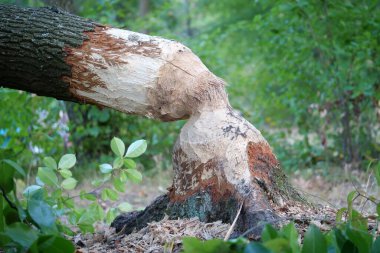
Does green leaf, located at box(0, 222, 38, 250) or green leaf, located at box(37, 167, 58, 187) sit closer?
green leaf, located at box(0, 222, 38, 250)

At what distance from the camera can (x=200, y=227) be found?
272cm

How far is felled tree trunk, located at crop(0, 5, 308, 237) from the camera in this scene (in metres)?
2.92

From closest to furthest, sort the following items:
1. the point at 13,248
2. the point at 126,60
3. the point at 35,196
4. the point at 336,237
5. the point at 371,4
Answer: the point at 336,237, the point at 13,248, the point at 35,196, the point at 126,60, the point at 371,4

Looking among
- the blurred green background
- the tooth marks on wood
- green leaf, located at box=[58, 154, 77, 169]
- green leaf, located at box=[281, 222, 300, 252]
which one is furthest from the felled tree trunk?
the blurred green background

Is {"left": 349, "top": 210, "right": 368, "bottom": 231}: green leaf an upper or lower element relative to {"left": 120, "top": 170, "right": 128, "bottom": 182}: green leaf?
upper

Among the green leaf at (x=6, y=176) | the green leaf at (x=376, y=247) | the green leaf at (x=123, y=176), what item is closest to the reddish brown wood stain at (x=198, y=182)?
the green leaf at (x=123, y=176)

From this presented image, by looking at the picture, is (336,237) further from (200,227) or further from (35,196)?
(35,196)

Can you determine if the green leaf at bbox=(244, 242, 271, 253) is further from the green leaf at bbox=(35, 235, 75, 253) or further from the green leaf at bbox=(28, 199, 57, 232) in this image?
the green leaf at bbox=(28, 199, 57, 232)

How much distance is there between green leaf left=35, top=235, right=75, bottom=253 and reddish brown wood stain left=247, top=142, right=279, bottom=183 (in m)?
1.07

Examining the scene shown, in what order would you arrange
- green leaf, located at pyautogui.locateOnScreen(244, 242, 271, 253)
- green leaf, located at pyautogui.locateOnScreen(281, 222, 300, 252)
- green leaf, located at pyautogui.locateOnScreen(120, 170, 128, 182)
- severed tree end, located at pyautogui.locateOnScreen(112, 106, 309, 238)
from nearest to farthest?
1. green leaf, located at pyautogui.locateOnScreen(244, 242, 271, 253)
2. green leaf, located at pyautogui.locateOnScreen(281, 222, 300, 252)
3. severed tree end, located at pyautogui.locateOnScreen(112, 106, 309, 238)
4. green leaf, located at pyautogui.locateOnScreen(120, 170, 128, 182)

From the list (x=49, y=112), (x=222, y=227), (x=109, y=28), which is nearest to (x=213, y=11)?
(x=49, y=112)

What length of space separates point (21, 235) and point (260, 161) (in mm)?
1306

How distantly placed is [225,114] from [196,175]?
373 millimetres

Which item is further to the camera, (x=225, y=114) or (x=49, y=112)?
(x=49, y=112)
